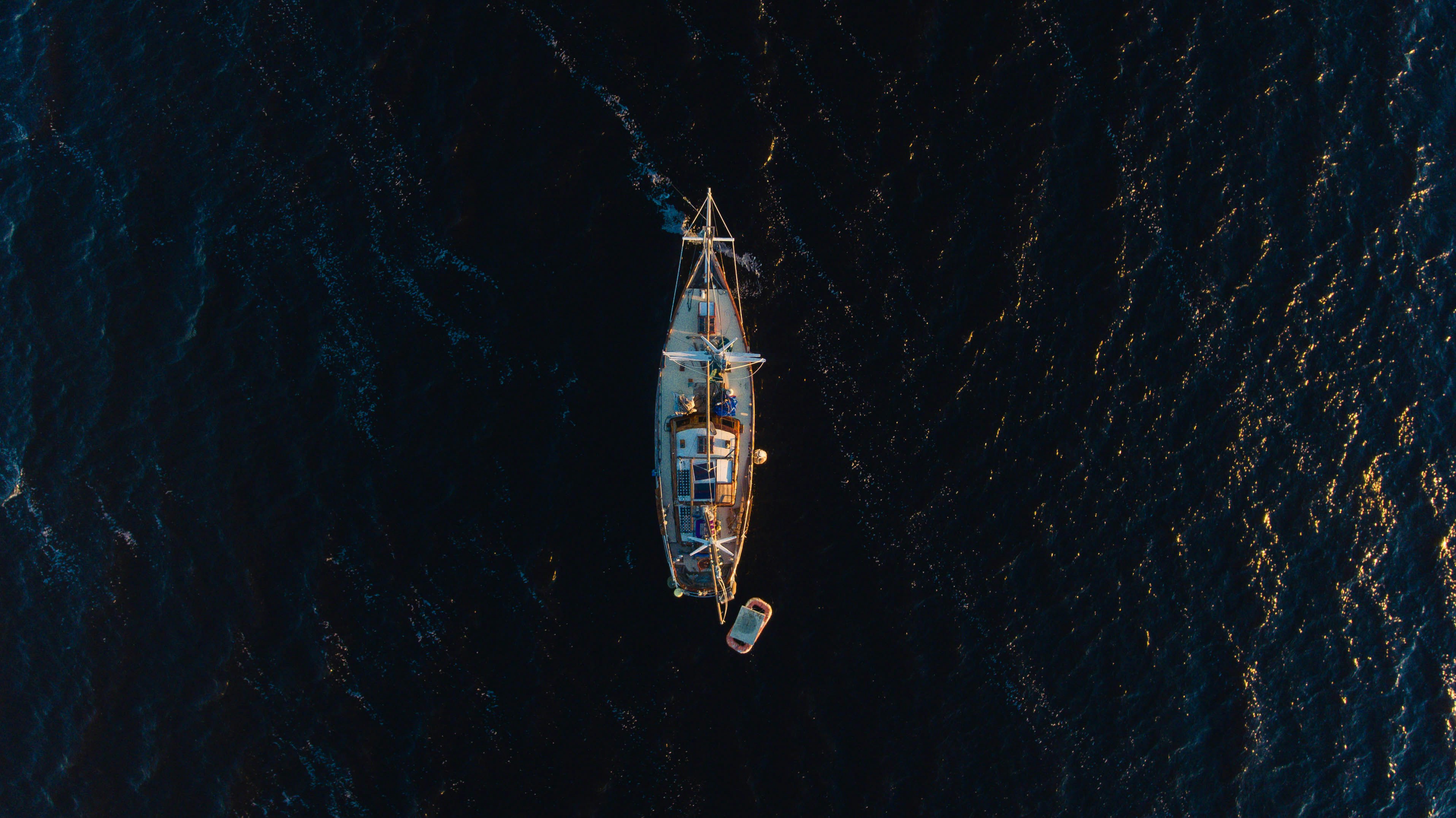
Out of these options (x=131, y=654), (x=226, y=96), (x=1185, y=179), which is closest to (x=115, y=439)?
(x=131, y=654)

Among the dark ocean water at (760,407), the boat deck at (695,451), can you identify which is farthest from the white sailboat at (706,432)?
the dark ocean water at (760,407)

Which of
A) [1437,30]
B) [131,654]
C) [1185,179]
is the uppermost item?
[1437,30]

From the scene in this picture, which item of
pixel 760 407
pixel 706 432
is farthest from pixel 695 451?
pixel 760 407

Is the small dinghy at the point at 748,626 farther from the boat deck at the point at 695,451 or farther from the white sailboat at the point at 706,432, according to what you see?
the boat deck at the point at 695,451

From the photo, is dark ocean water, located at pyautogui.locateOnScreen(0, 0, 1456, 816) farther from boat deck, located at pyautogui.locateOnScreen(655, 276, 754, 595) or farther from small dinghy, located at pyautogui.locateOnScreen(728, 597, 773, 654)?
boat deck, located at pyautogui.locateOnScreen(655, 276, 754, 595)

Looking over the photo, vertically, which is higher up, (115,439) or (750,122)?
(750,122)

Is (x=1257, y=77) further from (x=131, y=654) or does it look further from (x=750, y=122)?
(x=131, y=654)

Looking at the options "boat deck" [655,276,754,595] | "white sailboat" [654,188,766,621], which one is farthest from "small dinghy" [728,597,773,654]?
"boat deck" [655,276,754,595]

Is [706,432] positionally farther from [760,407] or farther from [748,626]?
[748,626]
